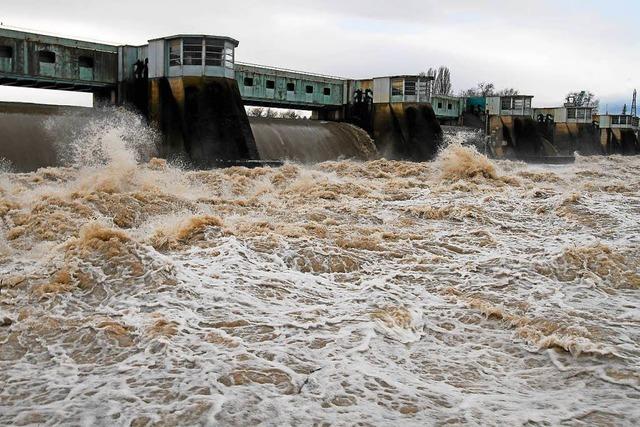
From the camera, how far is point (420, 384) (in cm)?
402

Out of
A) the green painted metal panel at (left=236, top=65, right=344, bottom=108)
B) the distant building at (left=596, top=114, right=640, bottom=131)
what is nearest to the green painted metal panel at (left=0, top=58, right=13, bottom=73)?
the green painted metal panel at (left=236, top=65, right=344, bottom=108)

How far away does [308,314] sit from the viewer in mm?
5285

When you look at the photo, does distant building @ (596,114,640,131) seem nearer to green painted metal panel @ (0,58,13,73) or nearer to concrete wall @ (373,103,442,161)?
concrete wall @ (373,103,442,161)

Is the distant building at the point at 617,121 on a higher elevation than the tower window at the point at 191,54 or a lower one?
higher

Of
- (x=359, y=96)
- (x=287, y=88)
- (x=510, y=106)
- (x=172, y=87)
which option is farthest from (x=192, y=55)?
(x=510, y=106)

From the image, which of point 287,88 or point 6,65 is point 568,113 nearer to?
point 287,88

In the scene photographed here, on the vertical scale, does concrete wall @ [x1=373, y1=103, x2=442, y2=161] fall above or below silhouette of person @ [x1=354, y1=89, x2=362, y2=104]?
below

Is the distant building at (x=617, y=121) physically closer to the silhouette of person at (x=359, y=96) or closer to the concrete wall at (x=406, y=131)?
the concrete wall at (x=406, y=131)

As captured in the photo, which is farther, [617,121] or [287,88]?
[617,121]

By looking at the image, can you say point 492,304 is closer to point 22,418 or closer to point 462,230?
point 462,230

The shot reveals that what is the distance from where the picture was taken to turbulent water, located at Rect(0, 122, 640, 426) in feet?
12.2

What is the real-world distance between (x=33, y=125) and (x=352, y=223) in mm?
8693

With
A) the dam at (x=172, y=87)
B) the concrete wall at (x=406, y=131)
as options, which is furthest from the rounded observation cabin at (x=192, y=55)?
the concrete wall at (x=406, y=131)

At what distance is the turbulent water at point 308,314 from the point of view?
373cm
